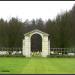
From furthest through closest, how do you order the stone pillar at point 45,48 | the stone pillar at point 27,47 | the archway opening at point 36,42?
the archway opening at point 36,42 → the stone pillar at point 27,47 → the stone pillar at point 45,48

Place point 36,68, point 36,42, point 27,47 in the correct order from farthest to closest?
1. point 36,42
2. point 27,47
3. point 36,68

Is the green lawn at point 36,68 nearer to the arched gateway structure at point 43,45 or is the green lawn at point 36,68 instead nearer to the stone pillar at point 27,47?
the arched gateway structure at point 43,45

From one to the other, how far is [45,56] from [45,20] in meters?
47.4

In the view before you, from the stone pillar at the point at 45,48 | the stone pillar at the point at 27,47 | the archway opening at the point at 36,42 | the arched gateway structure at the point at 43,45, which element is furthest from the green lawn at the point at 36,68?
the archway opening at the point at 36,42

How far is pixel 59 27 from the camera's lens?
259 ft

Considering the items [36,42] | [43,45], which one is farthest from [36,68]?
[36,42]

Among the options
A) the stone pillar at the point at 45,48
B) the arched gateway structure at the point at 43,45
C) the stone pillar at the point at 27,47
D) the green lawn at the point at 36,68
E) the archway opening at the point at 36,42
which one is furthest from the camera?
the archway opening at the point at 36,42

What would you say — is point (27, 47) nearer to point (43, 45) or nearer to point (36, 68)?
point (43, 45)

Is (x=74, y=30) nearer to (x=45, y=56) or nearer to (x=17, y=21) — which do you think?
(x=17, y=21)

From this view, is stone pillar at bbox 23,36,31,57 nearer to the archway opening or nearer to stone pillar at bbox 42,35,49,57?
stone pillar at bbox 42,35,49,57

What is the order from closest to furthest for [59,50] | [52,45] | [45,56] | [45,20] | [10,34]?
[45,56], [59,50], [52,45], [10,34], [45,20]

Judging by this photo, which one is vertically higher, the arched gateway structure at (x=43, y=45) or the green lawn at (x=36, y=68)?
the arched gateway structure at (x=43, y=45)

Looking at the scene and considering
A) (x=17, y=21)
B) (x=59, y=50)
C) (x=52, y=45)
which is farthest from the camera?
(x=17, y=21)

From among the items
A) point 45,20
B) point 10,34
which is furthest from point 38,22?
point 10,34
